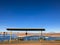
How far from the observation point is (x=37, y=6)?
1132 centimetres

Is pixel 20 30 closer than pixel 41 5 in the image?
No

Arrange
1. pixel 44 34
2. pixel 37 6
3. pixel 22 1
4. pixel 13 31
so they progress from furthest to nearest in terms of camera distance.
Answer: pixel 44 34 < pixel 13 31 < pixel 37 6 < pixel 22 1

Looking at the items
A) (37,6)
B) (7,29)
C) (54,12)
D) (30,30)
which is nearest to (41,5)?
(37,6)

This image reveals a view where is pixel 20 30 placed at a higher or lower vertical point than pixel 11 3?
lower

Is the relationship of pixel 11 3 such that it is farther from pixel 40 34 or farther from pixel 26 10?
pixel 40 34

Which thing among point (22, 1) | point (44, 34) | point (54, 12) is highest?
point (22, 1)

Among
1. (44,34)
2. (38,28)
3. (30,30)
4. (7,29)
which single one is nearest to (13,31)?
(7,29)

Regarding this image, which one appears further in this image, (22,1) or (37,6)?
(37,6)

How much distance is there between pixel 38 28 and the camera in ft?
45.3

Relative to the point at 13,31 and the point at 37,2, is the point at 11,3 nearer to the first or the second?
the point at 37,2

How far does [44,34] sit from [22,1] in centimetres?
575

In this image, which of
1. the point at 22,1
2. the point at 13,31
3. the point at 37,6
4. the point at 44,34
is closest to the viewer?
the point at 22,1

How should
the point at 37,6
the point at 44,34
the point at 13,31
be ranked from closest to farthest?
the point at 37,6 < the point at 13,31 < the point at 44,34

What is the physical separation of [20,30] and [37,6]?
154 inches
